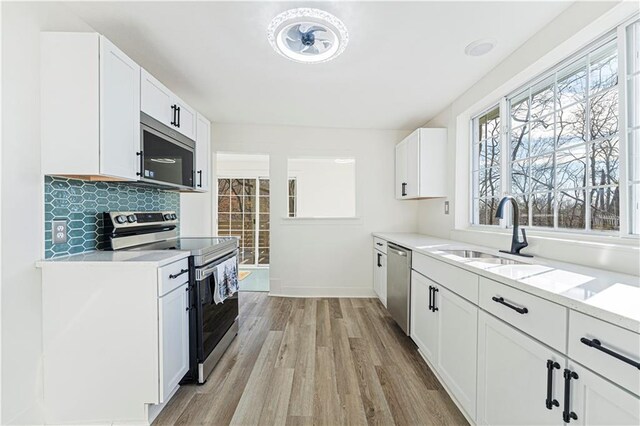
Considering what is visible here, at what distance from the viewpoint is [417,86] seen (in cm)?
252

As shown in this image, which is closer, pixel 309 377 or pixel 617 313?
pixel 617 313

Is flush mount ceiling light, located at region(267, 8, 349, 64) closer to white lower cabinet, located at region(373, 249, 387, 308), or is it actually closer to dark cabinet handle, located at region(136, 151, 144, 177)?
dark cabinet handle, located at region(136, 151, 144, 177)

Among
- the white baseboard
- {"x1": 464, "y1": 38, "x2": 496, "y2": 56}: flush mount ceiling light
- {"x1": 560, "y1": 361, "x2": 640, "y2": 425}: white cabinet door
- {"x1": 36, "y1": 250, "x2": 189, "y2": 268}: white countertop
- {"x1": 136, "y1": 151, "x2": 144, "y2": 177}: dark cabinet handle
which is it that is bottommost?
the white baseboard

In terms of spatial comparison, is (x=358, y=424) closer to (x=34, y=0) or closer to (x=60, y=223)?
(x=60, y=223)

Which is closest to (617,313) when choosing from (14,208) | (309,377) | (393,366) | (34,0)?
(393,366)

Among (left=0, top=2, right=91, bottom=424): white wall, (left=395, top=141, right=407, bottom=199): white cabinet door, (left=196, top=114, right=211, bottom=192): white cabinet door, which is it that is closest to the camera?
(left=0, top=2, right=91, bottom=424): white wall

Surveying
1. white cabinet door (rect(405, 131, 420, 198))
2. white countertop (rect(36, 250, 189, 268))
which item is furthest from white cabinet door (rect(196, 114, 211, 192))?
white cabinet door (rect(405, 131, 420, 198))

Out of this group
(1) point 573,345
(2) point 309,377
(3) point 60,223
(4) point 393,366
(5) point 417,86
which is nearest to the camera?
(1) point 573,345

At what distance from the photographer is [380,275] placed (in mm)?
3348

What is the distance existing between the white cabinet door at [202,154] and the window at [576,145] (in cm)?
280

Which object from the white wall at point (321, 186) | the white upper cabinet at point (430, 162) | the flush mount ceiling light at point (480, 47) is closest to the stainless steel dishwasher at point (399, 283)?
the white upper cabinet at point (430, 162)

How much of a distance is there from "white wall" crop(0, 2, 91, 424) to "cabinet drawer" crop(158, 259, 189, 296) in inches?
24.6

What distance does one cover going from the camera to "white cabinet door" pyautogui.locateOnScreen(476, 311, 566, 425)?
1.00 m

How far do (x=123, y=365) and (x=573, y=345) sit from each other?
2047 millimetres
